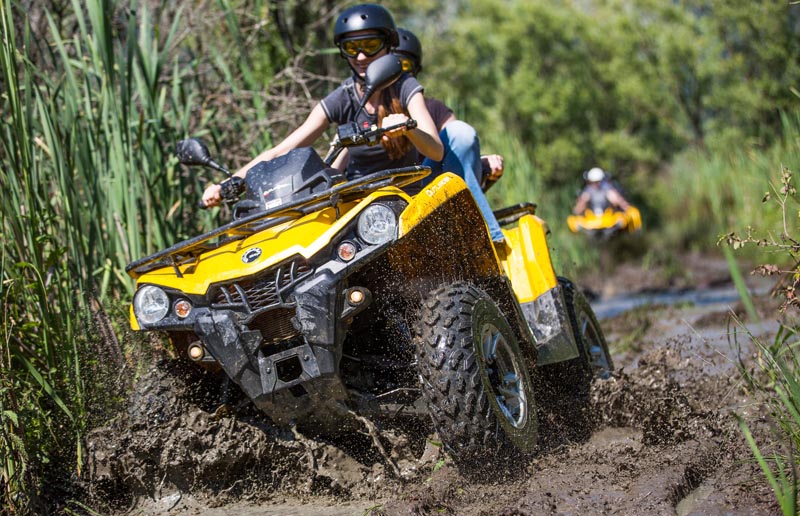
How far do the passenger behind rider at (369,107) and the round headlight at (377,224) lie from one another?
77 centimetres

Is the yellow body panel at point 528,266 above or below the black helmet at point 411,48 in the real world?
below

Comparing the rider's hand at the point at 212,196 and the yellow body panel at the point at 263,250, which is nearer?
the yellow body panel at the point at 263,250

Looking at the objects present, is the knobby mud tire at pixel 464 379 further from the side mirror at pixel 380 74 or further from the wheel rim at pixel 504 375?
the side mirror at pixel 380 74

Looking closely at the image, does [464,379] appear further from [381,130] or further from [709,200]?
[709,200]

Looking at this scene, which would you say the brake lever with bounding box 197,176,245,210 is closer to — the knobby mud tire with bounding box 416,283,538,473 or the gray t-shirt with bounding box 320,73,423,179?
the gray t-shirt with bounding box 320,73,423,179

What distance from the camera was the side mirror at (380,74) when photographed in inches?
170

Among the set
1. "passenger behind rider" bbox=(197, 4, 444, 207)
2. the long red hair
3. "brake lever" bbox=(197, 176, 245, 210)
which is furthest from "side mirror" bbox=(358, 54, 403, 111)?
"brake lever" bbox=(197, 176, 245, 210)

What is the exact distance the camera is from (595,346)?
6.16 meters

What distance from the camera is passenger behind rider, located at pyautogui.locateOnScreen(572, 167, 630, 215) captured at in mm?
17703

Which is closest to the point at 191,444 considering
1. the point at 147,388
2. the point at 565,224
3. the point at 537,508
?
the point at 147,388

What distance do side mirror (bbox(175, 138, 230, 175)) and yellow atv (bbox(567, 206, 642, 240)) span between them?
515 inches

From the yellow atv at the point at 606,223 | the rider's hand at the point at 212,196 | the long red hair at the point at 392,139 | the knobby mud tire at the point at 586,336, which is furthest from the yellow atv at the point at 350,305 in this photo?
the yellow atv at the point at 606,223

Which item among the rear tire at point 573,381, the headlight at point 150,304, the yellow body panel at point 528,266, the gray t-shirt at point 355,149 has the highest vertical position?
the gray t-shirt at point 355,149

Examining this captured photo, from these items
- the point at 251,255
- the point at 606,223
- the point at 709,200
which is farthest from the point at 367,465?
the point at 709,200
